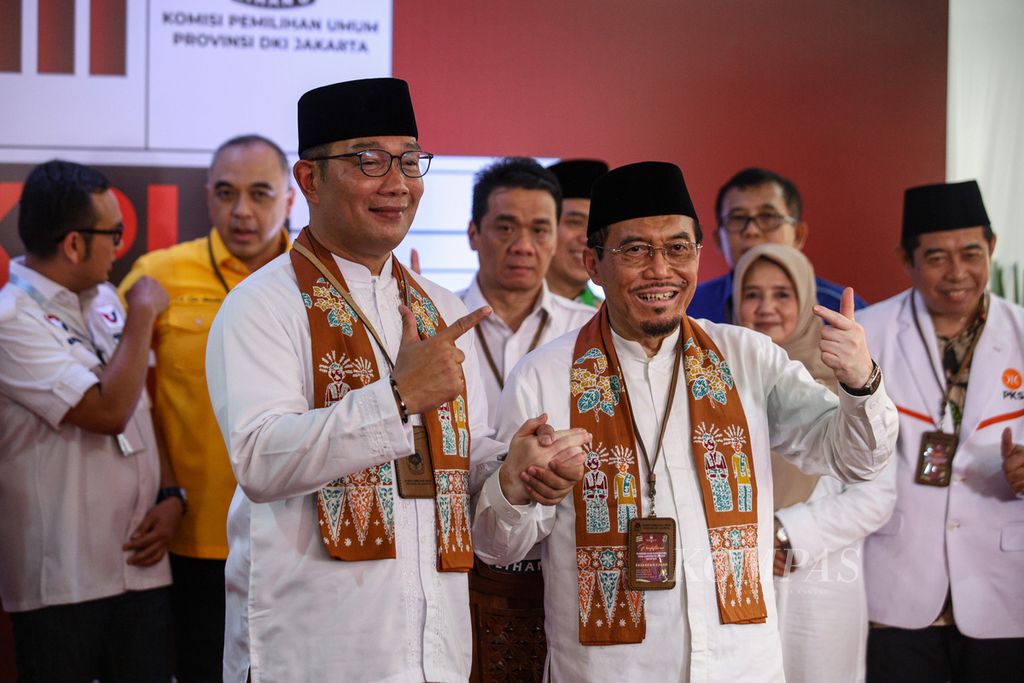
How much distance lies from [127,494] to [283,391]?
1.73m

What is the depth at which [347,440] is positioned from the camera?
2064 mm

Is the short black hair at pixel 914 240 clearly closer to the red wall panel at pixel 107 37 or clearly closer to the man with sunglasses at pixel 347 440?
the man with sunglasses at pixel 347 440

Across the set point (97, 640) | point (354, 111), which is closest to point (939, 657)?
point (354, 111)

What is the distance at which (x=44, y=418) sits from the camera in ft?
11.4

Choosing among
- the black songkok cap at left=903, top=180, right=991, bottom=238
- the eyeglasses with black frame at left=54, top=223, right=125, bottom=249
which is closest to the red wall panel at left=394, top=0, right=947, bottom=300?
the black songkok cap at left=903, top=180, right=991, bottom=238

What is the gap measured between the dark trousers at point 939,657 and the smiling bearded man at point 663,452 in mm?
1287

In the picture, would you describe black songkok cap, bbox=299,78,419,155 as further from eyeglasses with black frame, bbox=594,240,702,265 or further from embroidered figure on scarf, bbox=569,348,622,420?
embroidered figure on scarf, bbox=569,348,622,420

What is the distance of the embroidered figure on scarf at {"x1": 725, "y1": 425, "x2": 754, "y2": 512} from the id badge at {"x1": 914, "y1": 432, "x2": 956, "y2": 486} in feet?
4.18

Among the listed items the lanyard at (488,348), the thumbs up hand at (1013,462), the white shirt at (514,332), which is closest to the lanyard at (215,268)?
the white shirt at (514,332)

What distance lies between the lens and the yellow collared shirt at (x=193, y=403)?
3.83 m

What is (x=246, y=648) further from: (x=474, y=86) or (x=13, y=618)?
(x=474, y=86)

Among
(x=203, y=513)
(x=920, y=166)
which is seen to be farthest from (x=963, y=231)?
(x=203, y=513)

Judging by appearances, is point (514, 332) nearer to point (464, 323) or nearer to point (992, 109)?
point (464, 323)

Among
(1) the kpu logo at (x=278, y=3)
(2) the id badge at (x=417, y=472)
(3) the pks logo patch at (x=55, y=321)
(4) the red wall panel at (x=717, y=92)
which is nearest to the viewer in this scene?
(2) the id badge at (x=417, y=472)
